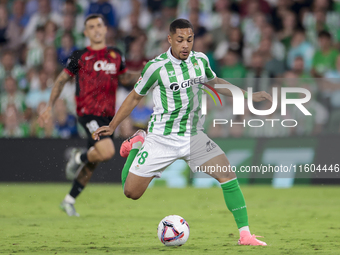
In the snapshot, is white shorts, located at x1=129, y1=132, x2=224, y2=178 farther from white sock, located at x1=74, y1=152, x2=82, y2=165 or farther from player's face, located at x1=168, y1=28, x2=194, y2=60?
white sock, located at x1=74, y1=152, x2=82, y2=165

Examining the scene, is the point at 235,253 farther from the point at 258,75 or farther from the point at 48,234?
the point at 258,75

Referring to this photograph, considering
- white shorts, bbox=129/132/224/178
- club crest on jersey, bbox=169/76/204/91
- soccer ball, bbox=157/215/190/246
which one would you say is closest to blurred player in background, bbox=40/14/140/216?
white shorts, bbox=129/132/224/178

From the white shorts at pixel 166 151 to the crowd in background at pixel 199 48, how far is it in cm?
454

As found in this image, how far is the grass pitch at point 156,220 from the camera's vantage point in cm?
516

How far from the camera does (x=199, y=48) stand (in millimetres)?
11523

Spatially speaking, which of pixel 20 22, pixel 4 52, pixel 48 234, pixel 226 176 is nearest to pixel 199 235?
pixel 226 176

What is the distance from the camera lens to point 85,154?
765 centimetres

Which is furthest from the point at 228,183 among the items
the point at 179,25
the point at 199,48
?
the point at 199,48

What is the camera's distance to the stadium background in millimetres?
10328

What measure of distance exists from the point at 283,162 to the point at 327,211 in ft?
8.98

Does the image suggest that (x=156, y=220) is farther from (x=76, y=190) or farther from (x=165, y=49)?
(x=165, y=49)

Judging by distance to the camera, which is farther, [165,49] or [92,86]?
[165,49]

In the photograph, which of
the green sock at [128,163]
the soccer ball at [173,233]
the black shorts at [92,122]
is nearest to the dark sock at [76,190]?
the black shorts at [92,122]

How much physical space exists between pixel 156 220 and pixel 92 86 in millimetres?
2025
